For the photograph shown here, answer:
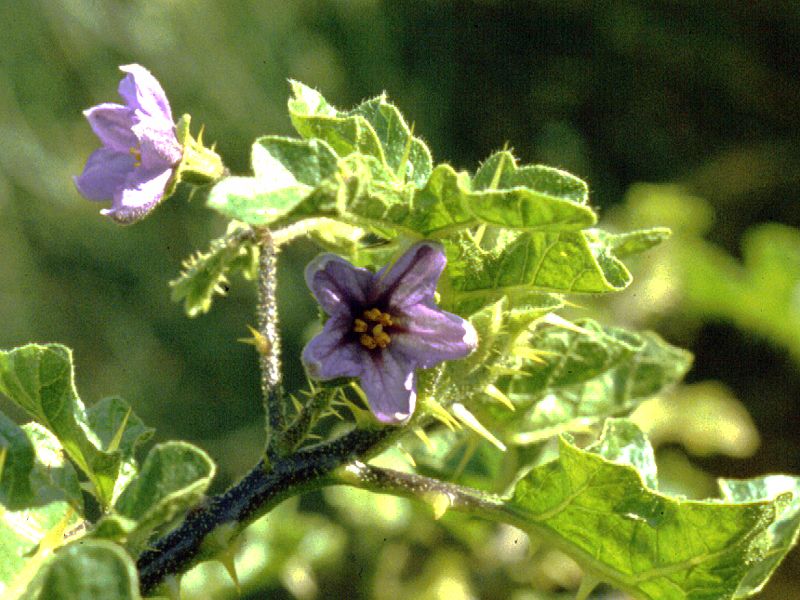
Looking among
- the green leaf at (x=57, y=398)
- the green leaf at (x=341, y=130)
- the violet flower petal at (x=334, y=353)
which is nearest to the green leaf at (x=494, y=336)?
the violet flower petal at (x=334, y=353)

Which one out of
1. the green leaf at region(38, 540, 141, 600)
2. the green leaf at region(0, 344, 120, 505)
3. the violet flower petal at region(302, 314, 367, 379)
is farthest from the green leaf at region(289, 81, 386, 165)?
the green leaf at region(38, 540, 141, 600)

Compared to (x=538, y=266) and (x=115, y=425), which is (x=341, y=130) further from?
(x=115, y=425)

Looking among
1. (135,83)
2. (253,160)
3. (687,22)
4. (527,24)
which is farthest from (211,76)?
(253,160)

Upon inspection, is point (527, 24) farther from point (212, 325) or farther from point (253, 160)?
point (253, 160)

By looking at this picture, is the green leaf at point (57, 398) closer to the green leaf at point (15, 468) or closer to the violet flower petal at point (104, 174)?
the green leaf at point (15, 468)

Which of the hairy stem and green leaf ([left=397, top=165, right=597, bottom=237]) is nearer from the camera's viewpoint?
green leaf ([left=397, top=165, right=597, bottom=237])

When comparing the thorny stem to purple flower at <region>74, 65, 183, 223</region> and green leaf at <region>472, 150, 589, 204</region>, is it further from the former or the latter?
green leaf at <region>472, 150, 589, 204</region>

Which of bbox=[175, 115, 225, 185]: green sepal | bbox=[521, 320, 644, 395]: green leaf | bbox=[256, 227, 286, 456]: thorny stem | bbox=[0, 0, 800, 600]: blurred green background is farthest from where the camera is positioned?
bbox=[0, 0, 800, 600]: blurred green background

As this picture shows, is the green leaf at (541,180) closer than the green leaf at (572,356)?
Yes
